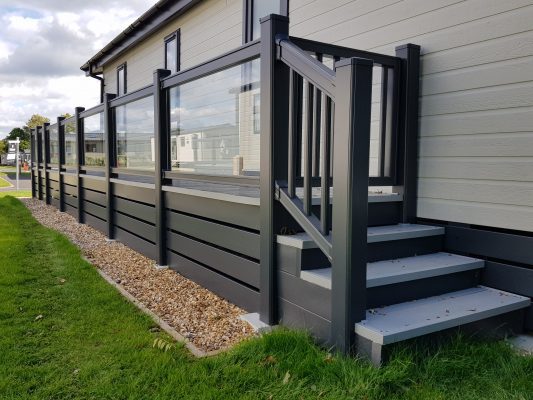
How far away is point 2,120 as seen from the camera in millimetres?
74125

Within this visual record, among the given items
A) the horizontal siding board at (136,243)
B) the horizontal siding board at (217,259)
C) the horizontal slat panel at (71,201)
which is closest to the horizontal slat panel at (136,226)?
the horizontal siding board at (136,243)

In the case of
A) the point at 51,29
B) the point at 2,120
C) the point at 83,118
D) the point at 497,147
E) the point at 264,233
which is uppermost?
the point at 51,29

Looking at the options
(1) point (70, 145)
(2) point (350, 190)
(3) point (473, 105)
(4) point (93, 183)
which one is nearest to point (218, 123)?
(2) point (350, 190)

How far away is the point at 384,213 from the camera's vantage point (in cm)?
331

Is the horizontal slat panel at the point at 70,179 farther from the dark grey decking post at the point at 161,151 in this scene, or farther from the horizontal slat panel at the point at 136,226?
the dark grey decking post at the point at 161,151

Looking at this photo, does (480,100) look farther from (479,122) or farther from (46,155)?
(46,155)

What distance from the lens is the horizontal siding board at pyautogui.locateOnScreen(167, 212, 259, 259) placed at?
125 inches

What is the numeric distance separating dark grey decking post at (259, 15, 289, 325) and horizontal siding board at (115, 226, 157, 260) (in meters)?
2.18

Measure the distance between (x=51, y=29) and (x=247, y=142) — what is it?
154 feet

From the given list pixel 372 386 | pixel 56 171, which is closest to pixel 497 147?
pixel 372 386

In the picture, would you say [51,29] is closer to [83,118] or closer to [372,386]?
[83,118]

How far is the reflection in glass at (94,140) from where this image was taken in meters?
6.28

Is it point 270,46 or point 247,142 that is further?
point 247,142

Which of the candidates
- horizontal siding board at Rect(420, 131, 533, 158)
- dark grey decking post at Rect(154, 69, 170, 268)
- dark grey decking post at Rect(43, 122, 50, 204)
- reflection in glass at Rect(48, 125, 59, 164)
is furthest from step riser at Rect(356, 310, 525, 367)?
dark grey decking post at Rect(43, 122, 50, 204)
